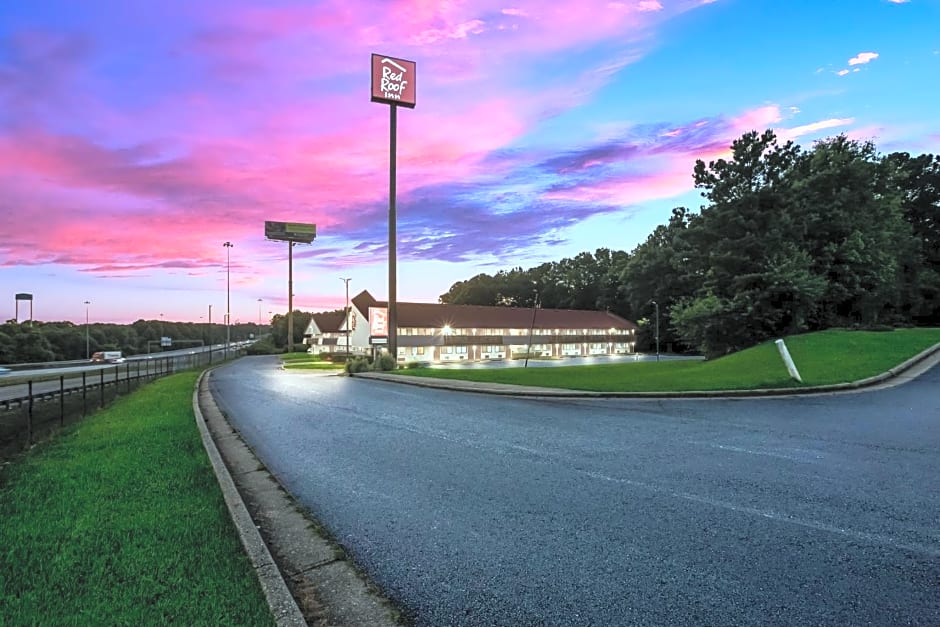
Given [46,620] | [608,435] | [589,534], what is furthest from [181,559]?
[608,435]

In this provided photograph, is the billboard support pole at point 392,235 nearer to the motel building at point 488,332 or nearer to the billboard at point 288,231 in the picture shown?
the motel building at point 488,332

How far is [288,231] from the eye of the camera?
83438mm

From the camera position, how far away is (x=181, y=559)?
4039 millimetres

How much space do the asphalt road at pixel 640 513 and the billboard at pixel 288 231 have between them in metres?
77.4

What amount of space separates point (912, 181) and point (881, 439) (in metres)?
57.6

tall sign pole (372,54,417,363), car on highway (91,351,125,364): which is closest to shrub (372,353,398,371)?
tall sign pole (372,54,417,363)

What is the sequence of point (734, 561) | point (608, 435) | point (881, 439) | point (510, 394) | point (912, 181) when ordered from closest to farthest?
point (734, 561)
point (881, 439)
point (608, 435)
point (510, 394)
point (912, 181)

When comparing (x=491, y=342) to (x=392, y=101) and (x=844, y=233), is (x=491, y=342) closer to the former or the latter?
(x=392, y=101)

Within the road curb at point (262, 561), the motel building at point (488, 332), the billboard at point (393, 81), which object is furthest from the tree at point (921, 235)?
the road curb at point (262, 561)

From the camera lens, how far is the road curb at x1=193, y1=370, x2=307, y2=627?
3.22 meters

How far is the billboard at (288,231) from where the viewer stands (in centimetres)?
8312

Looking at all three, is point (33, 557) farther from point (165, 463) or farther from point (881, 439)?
point (881, 439)

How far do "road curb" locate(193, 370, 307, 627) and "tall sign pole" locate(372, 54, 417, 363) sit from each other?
91.3 feet

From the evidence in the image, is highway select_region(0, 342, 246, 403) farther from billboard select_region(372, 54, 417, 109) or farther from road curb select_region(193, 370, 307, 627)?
billboard select_region(372, 54, 417, 109)
